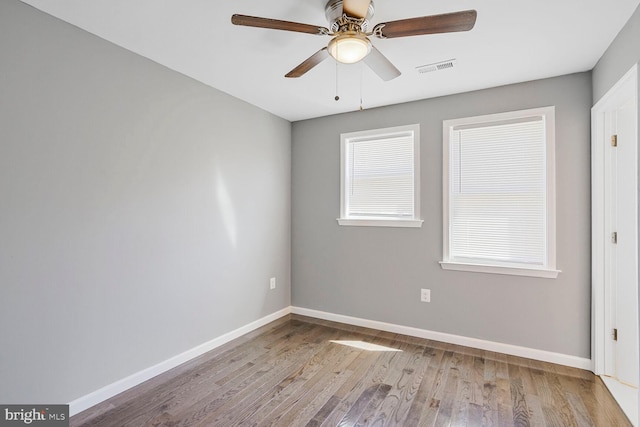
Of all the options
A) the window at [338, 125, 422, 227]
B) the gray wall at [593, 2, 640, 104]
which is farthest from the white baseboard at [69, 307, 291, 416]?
the gray wall at [593, 2, 640, 104]

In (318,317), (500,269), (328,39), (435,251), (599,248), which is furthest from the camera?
(318,317)

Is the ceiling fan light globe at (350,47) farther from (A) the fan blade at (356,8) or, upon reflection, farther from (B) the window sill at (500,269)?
(B) the window sill at (500,269)

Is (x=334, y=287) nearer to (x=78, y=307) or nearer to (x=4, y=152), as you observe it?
(x=78, y=307)

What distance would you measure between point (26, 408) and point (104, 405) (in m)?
0.42

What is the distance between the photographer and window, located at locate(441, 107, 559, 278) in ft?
9.12

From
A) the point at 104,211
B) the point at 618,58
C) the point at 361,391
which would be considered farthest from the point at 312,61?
the point at 361,391

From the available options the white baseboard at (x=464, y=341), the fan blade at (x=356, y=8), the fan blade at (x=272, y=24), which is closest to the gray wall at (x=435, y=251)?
the white baseboard at (x=464, y=341)

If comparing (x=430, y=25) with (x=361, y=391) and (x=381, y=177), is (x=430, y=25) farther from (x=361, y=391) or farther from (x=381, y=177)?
(x=361, y=391)

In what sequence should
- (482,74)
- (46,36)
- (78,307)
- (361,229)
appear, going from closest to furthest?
1. (46,36)
2. (78,307)
3. (482,74)
4. (361,229)

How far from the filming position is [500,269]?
9.56 ft

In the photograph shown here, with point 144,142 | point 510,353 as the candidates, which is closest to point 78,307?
point 144,142

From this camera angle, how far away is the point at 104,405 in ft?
7.05

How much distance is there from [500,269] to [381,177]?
57.6 inches
